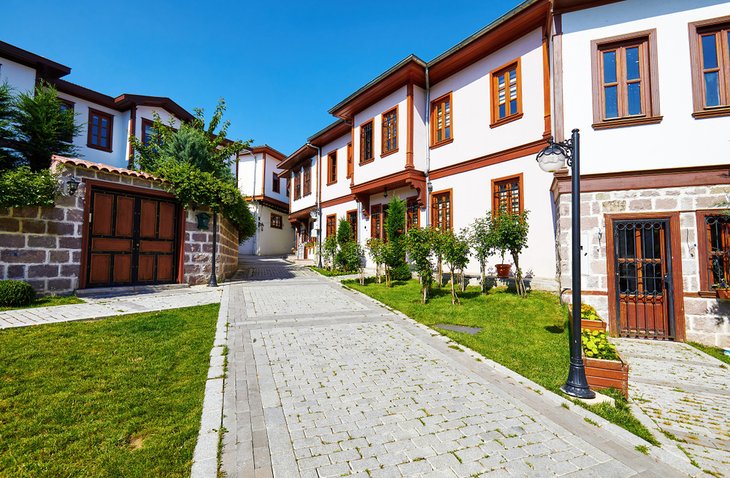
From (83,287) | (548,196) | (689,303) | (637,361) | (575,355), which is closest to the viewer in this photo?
(575,355)

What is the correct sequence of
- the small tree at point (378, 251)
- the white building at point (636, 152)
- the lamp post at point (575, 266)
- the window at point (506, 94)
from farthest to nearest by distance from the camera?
1. the small tree at point (378, 251)
2. the window at point (506, 94)
3. the white building at point (636, 152)
4. the lamp post at point (575, 266)

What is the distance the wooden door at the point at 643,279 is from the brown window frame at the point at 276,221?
23083 mm

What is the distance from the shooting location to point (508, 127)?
9.99 m

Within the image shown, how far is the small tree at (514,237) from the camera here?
28.6ft

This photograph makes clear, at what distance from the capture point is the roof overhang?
11.8 metres

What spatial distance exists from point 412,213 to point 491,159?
3.79m

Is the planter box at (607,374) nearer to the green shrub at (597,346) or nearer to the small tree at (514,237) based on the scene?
the green shrub at (597,346)

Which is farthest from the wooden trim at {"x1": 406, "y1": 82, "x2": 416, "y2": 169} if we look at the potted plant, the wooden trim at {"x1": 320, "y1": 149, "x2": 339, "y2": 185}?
the potted plant

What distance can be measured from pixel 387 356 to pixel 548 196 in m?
6.90

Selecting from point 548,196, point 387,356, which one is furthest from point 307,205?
point 387,356

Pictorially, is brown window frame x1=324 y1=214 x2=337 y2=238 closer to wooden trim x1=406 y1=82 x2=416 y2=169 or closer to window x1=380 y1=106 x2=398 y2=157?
window x1=380 y1=106 x2=398 y2=157

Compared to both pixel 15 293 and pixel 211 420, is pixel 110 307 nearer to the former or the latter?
pixel 15 293

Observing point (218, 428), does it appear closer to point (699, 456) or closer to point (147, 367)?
point (147, 367)

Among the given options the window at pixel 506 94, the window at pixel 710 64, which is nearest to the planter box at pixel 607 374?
the window at pixel 710 64
